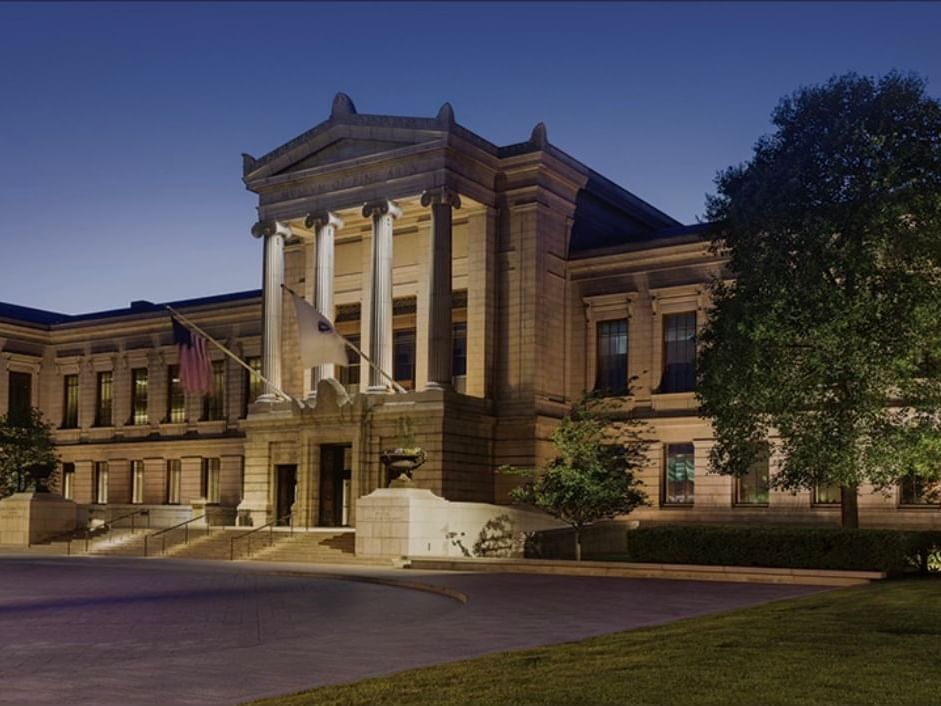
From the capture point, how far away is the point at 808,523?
154ft

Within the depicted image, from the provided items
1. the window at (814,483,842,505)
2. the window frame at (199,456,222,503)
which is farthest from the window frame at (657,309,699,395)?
the window frame at (199,456,222,503)

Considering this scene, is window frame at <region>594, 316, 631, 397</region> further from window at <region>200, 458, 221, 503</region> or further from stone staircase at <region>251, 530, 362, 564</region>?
window at <region>200, 458, 221, 503</region>

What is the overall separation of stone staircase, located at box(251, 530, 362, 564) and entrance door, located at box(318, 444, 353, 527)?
18.5ft

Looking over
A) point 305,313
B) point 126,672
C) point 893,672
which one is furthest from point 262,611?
point 305,313

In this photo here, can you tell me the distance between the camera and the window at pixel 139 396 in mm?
67812

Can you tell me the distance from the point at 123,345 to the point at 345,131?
24.1 m

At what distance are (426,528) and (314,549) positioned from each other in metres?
5.17

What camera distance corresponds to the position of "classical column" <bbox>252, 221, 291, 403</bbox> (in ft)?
178

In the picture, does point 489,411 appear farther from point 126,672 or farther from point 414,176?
point 126,672

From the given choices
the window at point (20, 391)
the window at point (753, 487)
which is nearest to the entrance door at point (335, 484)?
the window at point (753, 487)

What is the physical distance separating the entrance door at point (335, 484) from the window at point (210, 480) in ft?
44.3

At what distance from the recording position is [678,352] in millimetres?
51312

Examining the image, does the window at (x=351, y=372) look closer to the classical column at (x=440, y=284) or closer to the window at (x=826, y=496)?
the classical column at (x=440, y=284)

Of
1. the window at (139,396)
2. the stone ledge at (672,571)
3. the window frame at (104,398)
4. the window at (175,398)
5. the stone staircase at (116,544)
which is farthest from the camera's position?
the window frame at (104,398)
